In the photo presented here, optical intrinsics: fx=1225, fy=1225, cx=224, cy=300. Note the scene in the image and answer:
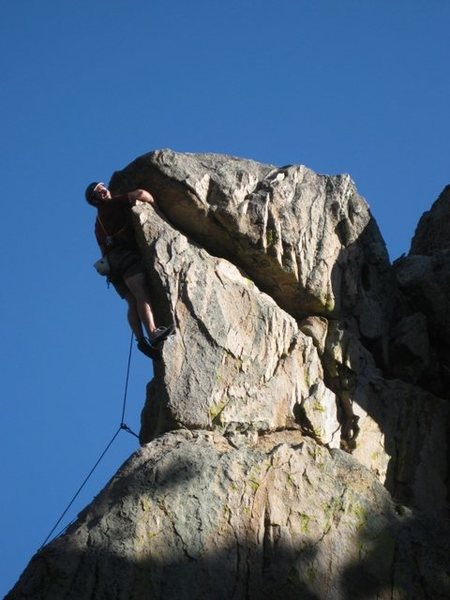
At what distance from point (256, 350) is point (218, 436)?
1.71 m

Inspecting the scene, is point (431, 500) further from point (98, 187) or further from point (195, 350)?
point (98, 187)

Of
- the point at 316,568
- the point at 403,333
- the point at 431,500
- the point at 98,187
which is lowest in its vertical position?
the point at 316,568

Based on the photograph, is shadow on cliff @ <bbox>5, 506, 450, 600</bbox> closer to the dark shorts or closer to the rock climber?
the rock climber

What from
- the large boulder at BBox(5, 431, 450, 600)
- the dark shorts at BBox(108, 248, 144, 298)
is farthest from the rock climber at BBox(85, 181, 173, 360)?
the large boulder at BBox(5, 431, 450, 600)

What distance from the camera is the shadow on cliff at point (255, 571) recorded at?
1509 cm

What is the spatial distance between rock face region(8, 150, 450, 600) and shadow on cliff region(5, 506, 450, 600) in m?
0.02

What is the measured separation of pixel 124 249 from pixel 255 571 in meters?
5.88

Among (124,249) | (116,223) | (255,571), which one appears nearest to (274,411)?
(255,571)

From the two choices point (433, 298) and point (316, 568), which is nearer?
point (316, 568)

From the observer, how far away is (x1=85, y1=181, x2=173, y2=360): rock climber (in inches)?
730

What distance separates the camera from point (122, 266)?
1886cm

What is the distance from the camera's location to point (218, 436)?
17.0 meters

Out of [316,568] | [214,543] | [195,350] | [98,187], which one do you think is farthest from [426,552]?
[98,187]

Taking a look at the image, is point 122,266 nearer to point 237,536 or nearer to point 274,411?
point 274,411
